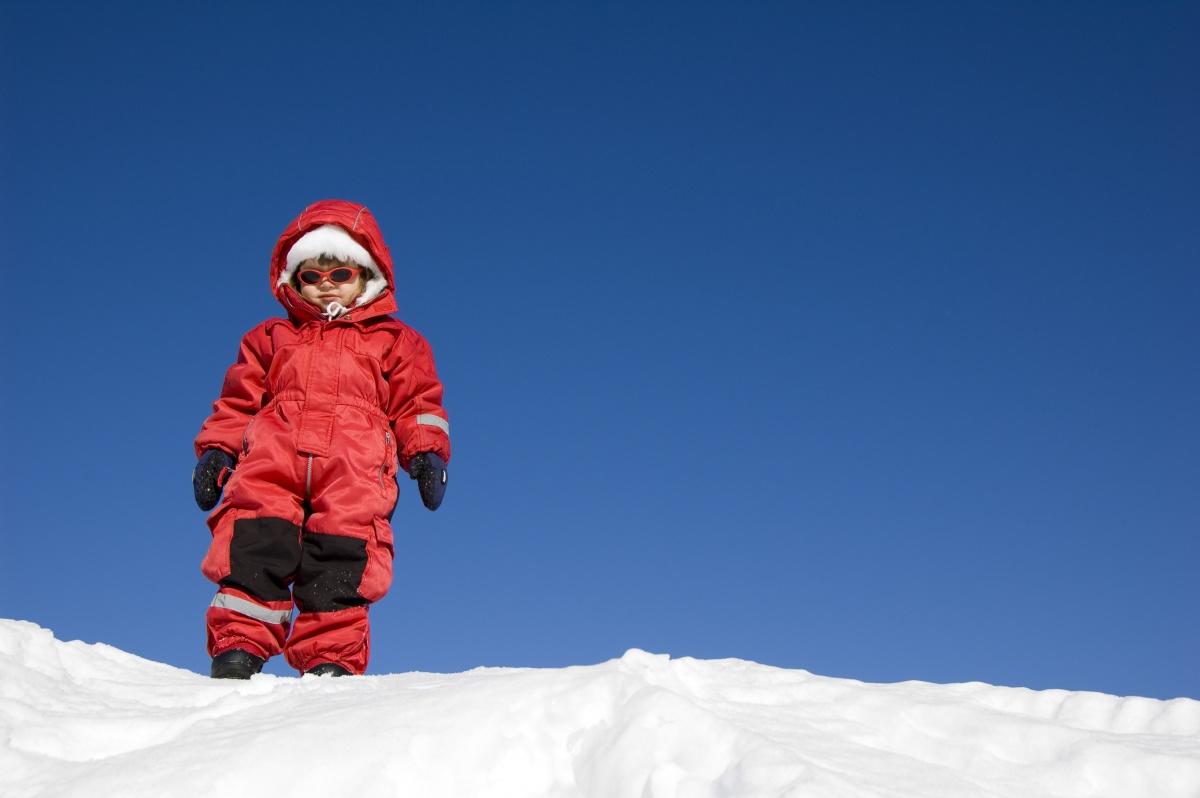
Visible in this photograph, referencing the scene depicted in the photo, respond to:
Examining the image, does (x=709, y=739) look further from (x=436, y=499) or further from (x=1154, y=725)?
(x=436, y=499)

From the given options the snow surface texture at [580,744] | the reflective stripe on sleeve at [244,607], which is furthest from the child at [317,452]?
the snow surface texture at [580,744]

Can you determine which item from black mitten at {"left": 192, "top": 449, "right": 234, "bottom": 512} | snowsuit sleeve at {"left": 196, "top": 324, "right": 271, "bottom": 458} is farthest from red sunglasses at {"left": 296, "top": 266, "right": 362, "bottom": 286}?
black mitten at {"left": 192, "top": 449, "right": 234, "bottom": 512}

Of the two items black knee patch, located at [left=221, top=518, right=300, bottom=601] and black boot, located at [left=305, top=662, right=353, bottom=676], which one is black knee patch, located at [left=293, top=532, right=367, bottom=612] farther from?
black boot, located at [left=305, top=662, right=353, bottom=676]

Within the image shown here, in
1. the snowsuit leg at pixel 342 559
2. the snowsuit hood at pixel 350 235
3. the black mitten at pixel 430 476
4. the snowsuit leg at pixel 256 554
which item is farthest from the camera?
the snowsuit hood at pixel 350 235

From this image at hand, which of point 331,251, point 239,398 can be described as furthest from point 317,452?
point 331,251

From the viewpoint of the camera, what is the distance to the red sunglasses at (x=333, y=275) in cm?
571

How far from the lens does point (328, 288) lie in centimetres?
569

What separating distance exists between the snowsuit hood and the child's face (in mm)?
53

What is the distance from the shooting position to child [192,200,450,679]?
4.83 m

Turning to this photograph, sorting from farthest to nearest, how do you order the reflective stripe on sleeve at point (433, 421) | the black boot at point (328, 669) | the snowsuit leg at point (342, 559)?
the reflective stripe on sleeve at point (433, 421), the snowsuit leg at point (342, 559), the black boot at point (328, 669)

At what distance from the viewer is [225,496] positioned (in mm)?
5043

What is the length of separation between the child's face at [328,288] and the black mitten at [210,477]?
3.33 feet

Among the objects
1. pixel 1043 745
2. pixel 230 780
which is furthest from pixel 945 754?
pixel 230 780

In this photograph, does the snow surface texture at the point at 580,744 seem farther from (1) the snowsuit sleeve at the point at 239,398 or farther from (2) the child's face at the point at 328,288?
(2) the child's face at the point at 328,288
